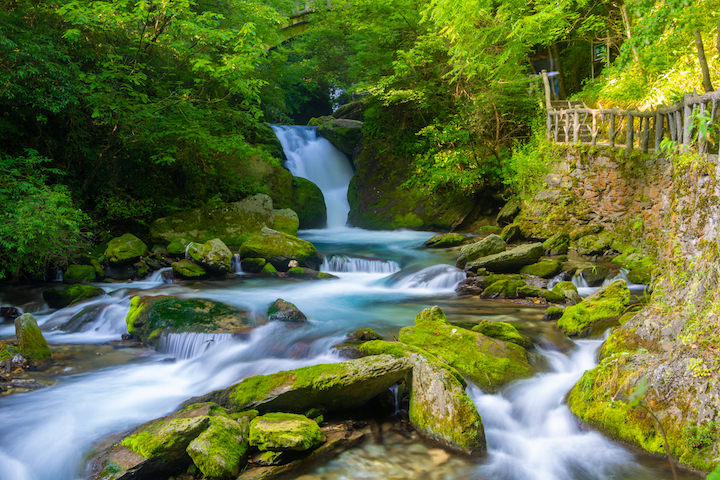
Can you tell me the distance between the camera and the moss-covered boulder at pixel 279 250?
1203cm

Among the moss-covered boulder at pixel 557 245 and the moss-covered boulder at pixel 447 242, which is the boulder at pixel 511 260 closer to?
the moss-covered boulder at pixel 557 245

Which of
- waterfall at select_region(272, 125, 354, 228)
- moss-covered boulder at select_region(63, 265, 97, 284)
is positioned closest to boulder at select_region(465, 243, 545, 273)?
moss-covered boulder at select_region(63, 265, 97, 284)

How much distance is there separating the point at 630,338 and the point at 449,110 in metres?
13.9

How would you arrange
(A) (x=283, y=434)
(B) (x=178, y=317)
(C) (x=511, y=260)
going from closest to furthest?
1. (A) (x=283, y=434)
2. (B) (x=178, y=317)
3. (C) (x=511, y=260)

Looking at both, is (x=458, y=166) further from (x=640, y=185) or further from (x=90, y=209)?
(x=90, y=209)

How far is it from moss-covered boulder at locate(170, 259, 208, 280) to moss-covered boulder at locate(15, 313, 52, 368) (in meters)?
4.28

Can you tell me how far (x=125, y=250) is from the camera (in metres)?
11.4

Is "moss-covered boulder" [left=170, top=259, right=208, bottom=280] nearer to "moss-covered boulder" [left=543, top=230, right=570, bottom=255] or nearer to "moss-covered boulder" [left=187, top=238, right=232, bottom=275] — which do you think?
"moss-covered boulder" [left=187, top=238, right=232, bottom=275]

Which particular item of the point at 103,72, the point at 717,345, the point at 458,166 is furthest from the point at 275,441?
the point at 458,166

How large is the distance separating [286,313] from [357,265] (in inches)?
185

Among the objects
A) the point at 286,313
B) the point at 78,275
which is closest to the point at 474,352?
the point at 286,313

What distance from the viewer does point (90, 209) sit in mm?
12555

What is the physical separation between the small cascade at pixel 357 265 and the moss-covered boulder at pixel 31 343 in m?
7.12

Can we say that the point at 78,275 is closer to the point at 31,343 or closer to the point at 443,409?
the point at 31,343
